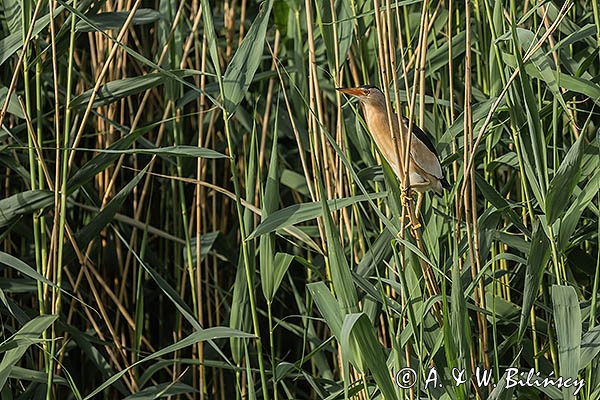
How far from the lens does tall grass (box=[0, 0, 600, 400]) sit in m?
1.38

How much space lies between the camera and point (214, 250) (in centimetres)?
229

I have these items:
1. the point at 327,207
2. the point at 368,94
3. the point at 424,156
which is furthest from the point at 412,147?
the point at 327,207

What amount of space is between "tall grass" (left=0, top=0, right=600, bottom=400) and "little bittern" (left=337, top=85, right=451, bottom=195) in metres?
0.03

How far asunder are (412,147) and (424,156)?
0.03 m

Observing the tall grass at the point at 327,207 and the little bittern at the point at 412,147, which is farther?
the little bittern at the point at 412,147

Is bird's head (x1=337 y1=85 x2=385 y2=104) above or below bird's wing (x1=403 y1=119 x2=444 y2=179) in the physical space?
above

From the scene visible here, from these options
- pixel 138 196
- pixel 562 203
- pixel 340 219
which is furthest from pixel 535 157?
pixel 138 196

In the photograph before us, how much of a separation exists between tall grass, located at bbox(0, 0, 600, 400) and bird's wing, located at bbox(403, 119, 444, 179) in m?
0.04

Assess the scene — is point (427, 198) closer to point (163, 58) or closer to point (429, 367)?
point (429, 367)

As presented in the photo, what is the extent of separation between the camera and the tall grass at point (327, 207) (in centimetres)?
138

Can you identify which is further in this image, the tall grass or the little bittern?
the little bittern

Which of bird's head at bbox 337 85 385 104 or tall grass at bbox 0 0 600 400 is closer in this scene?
tall grass at bbox 0 0 600 400

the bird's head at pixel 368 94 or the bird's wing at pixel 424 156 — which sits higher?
the bird's head at pixel 368 94

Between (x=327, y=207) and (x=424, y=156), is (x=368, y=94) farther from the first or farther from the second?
(x=327, y=207)
